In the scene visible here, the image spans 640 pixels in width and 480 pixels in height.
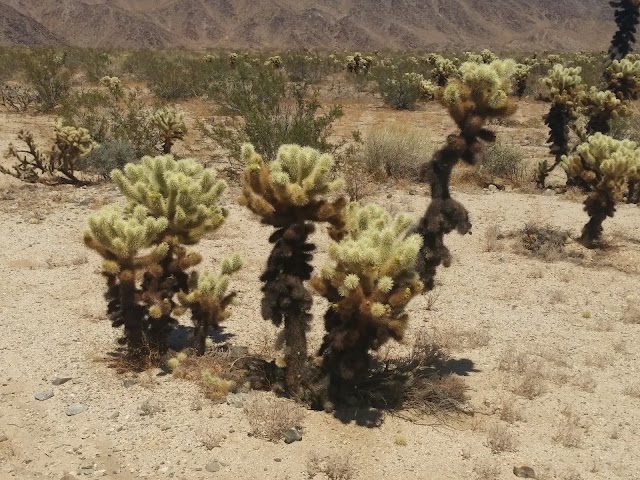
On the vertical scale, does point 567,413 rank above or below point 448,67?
below

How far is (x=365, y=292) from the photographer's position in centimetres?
488

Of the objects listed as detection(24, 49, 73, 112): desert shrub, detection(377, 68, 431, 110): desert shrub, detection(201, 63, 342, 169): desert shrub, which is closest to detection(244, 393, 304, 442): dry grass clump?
detection(201, 63, 342, 169): desert shrub

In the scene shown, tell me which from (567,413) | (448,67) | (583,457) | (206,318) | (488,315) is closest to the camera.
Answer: (583,457)

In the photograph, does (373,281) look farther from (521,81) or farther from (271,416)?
(521,81)

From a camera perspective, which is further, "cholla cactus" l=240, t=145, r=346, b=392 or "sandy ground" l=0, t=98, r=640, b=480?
"cholla cactus" l=240, t=145, r=346, b=392

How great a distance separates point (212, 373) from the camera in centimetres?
539

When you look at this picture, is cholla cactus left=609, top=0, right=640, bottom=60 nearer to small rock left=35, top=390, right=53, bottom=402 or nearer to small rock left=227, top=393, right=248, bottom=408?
small rock left=227, top=393, right=248, bottom=408

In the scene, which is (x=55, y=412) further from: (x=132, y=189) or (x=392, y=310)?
(x=392, y=310)

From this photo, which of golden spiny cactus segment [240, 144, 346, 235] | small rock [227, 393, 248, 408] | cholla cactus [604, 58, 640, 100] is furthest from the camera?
cholla cactus [604, 58, 640, 100]

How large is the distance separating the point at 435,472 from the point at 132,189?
12.0 ft

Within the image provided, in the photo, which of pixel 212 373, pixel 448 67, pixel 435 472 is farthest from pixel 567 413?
pixel 448 67

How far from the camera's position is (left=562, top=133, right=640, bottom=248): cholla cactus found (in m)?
9.51

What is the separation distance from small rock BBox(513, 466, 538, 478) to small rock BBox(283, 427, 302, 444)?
5.48 feet

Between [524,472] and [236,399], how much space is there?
2.38 meters
